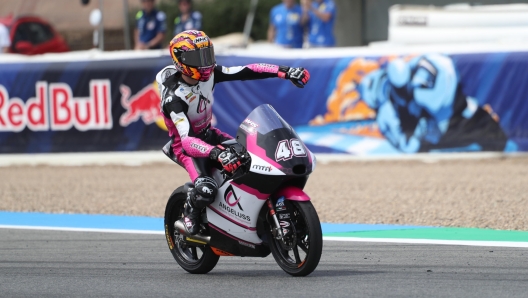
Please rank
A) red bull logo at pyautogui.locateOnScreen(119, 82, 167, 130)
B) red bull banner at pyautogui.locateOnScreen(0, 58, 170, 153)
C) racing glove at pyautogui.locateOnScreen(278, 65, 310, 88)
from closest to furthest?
racing glove at pyautogui.locateOnScreen(278, 65, 310, 88)
red bull logo at pyautogui.locateOnScreen(119, 82, 167, 130)
red bull banner at pyautogui.locateOnScreen(0, 58, 170, 153)

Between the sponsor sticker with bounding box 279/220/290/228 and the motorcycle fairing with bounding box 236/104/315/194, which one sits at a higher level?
the motorcycle fairing with bounding box 236/104/315/194

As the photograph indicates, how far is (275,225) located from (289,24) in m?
9.68

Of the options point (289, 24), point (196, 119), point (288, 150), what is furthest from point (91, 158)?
point (288, 150)

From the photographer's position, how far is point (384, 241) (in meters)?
7.46

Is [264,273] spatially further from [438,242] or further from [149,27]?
[149,27]

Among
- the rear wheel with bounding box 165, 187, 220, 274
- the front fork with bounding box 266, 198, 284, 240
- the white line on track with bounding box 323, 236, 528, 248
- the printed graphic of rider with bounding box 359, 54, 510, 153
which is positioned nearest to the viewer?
the front fork with bounding box 266, 198, 284, 240

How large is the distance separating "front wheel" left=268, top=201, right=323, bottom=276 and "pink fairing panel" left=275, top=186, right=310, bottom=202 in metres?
0.03

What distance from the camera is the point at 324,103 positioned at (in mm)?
12992

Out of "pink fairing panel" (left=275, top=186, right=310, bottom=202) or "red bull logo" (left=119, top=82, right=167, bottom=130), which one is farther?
"red bull logo" (left=119, top=82, right=167, bottom=130)

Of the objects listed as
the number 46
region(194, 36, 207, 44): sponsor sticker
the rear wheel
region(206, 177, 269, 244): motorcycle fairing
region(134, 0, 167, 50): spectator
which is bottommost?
region(134, 0, 167, 50): spectator

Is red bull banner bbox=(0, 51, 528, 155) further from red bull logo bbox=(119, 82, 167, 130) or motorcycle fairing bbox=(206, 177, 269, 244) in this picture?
motorcycle fairing bbox=(206, 177, 269, 244)

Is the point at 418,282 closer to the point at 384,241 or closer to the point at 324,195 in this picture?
the point at 384,241

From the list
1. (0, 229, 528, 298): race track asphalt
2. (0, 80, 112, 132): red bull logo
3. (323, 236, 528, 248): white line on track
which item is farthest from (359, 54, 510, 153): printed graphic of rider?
(0, 229, 528, 298): race track asphalt

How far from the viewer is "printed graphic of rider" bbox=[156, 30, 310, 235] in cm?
601
